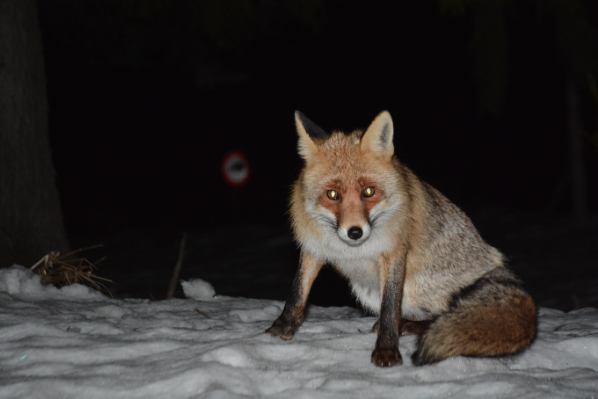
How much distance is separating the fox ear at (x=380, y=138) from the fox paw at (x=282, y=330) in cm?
116

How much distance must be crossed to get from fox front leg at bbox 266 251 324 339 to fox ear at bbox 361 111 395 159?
2.49 ft

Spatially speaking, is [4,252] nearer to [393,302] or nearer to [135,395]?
[135,395]

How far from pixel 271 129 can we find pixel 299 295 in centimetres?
1208

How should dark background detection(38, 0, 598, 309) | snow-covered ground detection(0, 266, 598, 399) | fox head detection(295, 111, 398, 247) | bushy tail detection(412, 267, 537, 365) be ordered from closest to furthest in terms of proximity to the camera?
snow-covered ground detection(0, 266, 598, 399), bushy tail detection(412, 267, 537, 365), fox head detection(295, 111, 398, 247), dark background detection(38, 0, 598, 309)

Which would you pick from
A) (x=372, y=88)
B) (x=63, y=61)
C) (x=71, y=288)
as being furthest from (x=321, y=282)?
(x=372, y=88)

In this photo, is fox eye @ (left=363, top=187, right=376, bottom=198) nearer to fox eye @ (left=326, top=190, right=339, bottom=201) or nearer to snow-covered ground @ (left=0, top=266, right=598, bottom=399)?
fox eye @ (left=326, top=190, right=339, bottom=201)

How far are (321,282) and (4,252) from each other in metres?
4.43

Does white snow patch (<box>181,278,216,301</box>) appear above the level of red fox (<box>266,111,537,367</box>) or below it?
below

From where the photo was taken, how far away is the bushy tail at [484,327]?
103 inches

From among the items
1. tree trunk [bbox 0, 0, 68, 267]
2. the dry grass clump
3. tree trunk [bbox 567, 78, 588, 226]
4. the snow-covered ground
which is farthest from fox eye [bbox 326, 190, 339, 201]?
tree trunk [bbox 567, 78, 588, 226]

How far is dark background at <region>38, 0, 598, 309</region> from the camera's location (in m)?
8.58

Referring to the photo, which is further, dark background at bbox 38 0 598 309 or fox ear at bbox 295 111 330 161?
dark background at bbox 38 0 598 309

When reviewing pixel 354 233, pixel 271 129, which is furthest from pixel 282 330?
pixel 271 129

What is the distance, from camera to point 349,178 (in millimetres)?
2986
